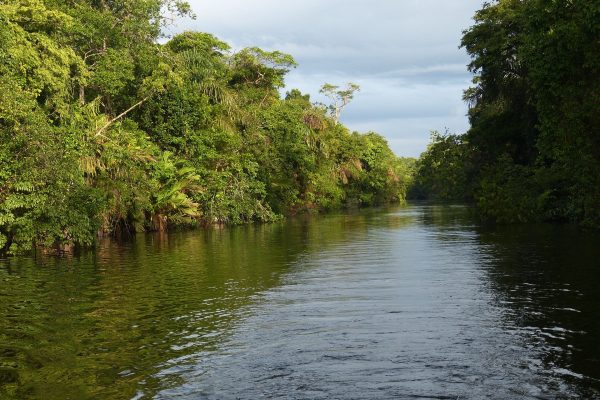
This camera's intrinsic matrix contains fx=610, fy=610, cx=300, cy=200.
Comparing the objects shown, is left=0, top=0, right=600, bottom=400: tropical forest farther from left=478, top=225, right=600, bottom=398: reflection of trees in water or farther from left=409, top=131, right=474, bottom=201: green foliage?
left=409, top=131, right=474, bottom=201: green foliage

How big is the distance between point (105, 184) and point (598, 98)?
69.8ft

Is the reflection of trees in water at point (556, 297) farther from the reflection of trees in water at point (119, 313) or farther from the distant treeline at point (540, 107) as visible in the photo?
the reflection of trees in water at point (119, 313)

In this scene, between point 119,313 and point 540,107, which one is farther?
point 540,107

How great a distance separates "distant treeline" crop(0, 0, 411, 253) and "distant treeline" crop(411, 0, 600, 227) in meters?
15.7

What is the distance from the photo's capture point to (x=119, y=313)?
38.5ft

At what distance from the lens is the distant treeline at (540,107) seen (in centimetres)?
2141

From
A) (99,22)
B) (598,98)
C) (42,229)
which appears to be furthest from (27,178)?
(598,98)

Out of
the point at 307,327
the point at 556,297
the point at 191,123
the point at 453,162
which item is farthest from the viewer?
the point at 453,162

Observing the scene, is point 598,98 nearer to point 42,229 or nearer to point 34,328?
point 34,328

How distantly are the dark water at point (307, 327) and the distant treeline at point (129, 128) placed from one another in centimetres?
362

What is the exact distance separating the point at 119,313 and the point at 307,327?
3.90 m

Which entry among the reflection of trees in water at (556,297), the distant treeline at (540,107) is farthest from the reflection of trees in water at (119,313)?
the distant treeline at (540,107)

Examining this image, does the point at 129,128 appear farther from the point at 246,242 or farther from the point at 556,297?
the point at 556,297

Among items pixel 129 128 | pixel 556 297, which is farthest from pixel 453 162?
pixel 556 297
